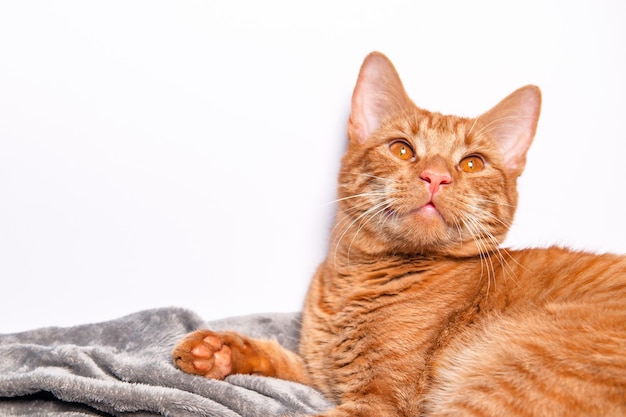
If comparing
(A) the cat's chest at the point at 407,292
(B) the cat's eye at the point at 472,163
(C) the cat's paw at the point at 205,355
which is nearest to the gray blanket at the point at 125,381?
(C) the cat's paw at the point at 205,355

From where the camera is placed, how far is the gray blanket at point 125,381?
2049 mm

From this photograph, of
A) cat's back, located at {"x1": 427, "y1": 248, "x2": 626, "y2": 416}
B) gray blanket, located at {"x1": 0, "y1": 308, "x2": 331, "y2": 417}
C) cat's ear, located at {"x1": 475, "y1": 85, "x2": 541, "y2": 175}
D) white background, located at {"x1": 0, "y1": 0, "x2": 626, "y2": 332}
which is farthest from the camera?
white background, located at {"x1": 0, "y1": 0, "x2": 626, "y2": 332}

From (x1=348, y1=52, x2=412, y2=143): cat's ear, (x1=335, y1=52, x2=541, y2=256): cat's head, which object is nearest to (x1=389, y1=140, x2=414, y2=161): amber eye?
(x1=335, y1=52, x2=541, y2=256): cat's head

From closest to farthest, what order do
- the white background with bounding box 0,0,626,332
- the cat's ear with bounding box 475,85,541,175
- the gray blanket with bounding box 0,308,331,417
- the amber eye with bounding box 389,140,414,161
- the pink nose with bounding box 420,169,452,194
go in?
1. the gray blanket with bounding box 0,308,331,417
2. the pink nose with bounding box 420,169,452,194
3. the amber eye with bounding box 389,140,414,161
4. the cat's ear with bounding box 475,85,541,175
5. the white background with bounding box 0,0,626,332

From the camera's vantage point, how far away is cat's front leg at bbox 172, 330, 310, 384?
2.36 m

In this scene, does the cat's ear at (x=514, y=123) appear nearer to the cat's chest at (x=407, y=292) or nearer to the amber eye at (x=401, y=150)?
the amber eye at (x=401, y=150)

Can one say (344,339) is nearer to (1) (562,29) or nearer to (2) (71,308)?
(2) (71,308)

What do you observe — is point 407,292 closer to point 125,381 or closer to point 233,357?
point 233,357

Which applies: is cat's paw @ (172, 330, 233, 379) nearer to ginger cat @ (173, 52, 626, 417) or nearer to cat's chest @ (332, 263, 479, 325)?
ginger cat @ (173, 52, 626, 417)

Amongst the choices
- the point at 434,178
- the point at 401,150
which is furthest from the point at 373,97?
the point at 434,178

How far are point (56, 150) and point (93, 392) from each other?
124 centimetres

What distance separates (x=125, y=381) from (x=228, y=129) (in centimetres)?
133

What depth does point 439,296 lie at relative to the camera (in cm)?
233

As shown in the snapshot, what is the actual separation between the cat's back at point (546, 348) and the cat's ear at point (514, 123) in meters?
0.52
